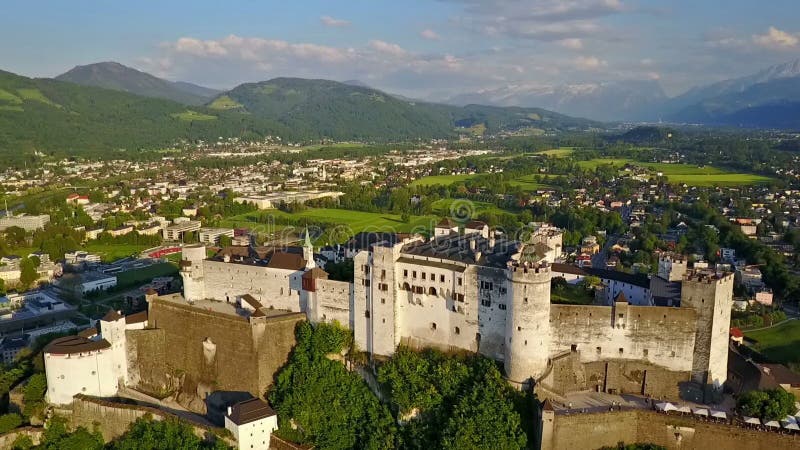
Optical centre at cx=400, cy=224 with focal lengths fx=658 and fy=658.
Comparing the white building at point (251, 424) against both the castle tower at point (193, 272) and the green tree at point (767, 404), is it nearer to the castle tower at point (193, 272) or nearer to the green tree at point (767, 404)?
the castle tower at point (193, 272)

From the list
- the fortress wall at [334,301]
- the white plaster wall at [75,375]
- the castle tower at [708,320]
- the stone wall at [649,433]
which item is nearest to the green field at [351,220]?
the fortress wall at [334,301]

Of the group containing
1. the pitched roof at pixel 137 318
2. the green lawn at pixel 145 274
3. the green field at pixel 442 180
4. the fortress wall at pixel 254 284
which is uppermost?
the fortress wall at pixel 254 284

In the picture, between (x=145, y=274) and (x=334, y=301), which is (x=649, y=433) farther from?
(x=145, y=274)

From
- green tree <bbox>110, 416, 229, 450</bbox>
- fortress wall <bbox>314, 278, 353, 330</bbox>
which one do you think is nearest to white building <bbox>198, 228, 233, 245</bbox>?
fortress wall <bbox>314, 278, 353, 330</bbox>

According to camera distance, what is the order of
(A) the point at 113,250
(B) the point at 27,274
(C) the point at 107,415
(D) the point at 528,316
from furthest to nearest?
(A) the point at 113,250
(B) the point at 27,274
(C) the point at 107,415
(D) the point at 528,316

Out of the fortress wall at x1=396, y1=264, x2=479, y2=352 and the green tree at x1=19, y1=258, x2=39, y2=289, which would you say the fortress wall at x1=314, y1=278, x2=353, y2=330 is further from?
the green tree at x1=19, y1=258, x2=39, y2=289

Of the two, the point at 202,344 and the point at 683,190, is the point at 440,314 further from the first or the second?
the point at 683,190

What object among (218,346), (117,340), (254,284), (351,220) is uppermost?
(254,284)

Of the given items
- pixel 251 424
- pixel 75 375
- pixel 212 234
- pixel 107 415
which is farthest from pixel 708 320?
pixel 212 234
